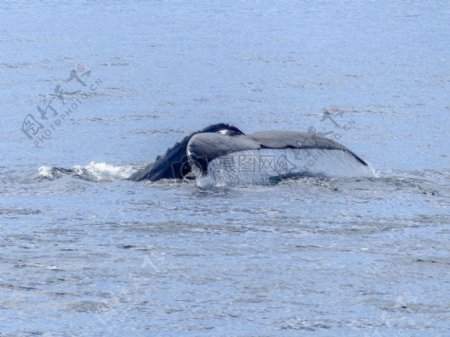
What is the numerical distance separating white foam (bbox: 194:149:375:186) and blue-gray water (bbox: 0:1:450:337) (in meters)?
0.16

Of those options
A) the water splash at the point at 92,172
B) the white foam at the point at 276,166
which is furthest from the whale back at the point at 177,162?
the water splash at the point at 92,172

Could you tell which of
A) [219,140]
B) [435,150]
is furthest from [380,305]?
[435,150]

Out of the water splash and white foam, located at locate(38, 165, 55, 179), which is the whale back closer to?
the water splash

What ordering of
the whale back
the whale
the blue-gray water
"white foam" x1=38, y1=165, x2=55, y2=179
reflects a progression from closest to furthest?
the blue-gray water < the whale < the whale back < "white foam" x1=38, y1=165, x2=55, y2=179

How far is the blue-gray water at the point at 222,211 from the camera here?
10727 mm

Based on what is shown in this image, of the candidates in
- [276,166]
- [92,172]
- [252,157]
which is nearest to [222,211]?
[252,157]

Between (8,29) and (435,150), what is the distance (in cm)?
1852

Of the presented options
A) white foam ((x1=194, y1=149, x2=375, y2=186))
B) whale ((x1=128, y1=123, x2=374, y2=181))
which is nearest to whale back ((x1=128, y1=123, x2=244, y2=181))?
whale ((x1=128, y1=123, x2=374, y2=181))

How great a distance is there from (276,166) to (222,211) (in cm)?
140

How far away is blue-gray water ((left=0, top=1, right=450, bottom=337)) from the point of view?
10727 millimetres

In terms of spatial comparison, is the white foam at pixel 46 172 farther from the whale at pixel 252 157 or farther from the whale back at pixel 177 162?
the whale back at pixel 177 162

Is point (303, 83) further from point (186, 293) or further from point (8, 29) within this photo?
point (186, 293)

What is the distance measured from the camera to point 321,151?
49.7 ft

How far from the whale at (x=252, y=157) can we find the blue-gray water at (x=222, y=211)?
20 centimetres
